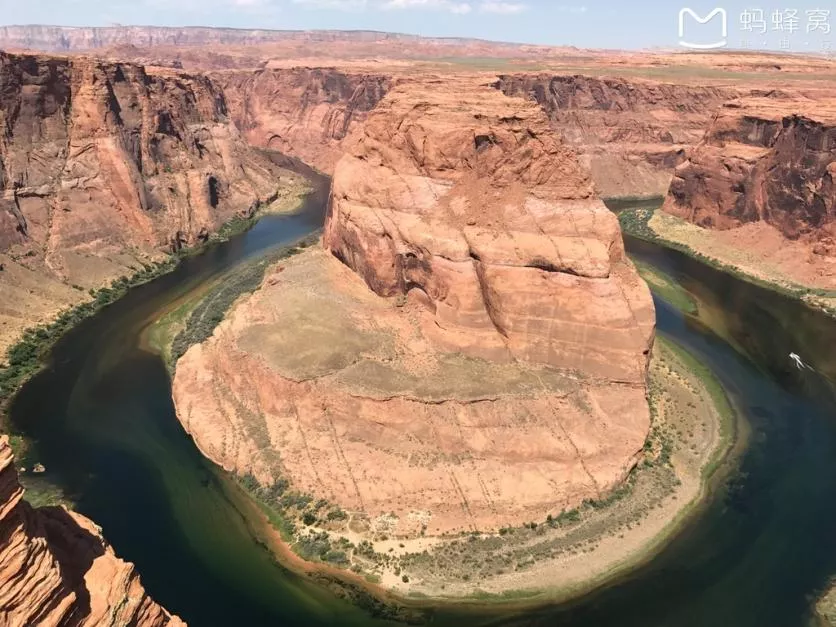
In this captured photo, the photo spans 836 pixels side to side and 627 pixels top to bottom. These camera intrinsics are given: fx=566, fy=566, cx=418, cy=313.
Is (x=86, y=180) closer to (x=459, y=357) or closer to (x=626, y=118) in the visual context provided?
(x=459, y=357)

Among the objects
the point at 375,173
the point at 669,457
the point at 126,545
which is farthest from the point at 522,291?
the point at 126,545

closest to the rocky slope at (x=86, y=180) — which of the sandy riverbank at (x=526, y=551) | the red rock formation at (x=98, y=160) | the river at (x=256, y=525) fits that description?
the red rock formation at (x=98, y=160)

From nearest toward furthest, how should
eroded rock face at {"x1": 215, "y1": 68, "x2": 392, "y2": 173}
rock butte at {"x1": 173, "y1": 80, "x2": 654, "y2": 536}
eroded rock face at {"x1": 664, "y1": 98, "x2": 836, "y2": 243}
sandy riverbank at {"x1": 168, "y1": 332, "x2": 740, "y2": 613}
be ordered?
1. sandy riverbank at {"x1": 168, "y1": 332, "x2": 740, "y2": 613}
2. rock butte at {"x1": 173, "y1": 80, "x2": 654, "y2": 536}
3. eroded rock face at {"x1": 664, "y1": 98, "x2": 836, "y2": 243}
4. eroded rock face at {"x1": 215, "y1": 68, "x2": 392, "y2": 173}

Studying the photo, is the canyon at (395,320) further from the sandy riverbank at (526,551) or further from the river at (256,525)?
the river at (256,525)

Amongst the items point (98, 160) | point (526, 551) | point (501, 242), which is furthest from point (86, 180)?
point (526, 551)

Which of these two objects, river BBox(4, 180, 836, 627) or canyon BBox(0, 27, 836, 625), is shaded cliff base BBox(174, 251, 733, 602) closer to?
canyon BBox(0, 27, 836, 625)

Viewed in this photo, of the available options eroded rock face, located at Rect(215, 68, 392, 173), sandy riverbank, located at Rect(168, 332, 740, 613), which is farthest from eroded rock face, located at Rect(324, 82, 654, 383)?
eroded rock face, located at Rect(215, 68, 392, 173)

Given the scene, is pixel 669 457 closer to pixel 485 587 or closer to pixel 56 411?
pixel 485 587
